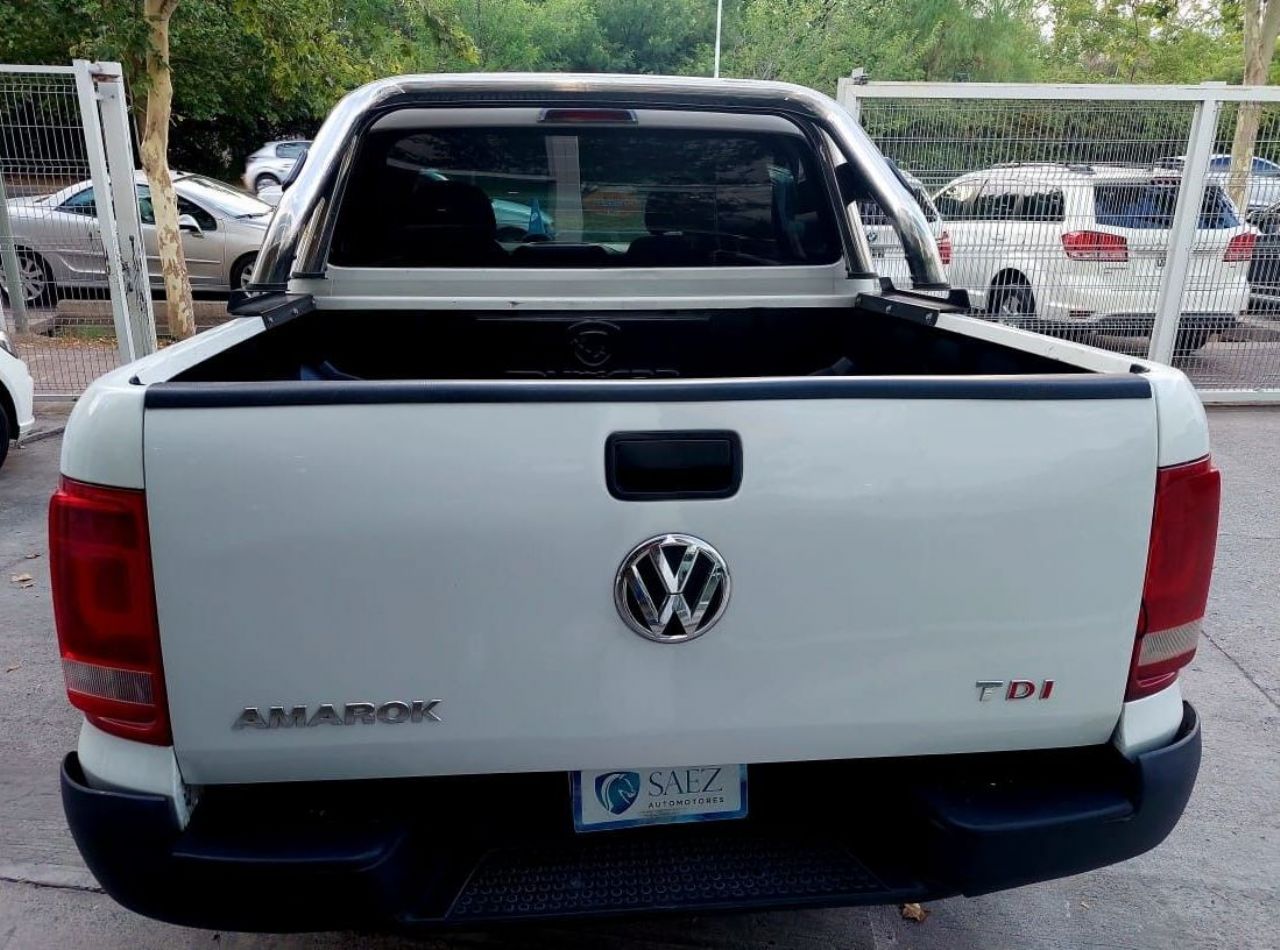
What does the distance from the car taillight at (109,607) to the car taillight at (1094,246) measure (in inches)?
296

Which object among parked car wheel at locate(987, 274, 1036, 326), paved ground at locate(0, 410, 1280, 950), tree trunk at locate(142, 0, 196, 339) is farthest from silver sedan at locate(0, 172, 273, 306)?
parked car wheel at locate(987, 274, 1036, 326)

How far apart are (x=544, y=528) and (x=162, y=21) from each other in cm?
903

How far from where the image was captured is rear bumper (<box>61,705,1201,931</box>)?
5.90 ft

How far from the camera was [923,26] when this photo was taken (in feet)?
106

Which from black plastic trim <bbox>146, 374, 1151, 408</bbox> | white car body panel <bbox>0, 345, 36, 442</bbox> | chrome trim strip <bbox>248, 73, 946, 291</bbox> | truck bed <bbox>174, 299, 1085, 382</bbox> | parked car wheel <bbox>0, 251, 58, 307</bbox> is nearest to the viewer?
black plastic trim <bbox>146, 374, 1151, 408</bbox>

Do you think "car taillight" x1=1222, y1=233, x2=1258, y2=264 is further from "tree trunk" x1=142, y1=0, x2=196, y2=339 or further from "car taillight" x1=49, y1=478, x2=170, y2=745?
"tree trunk" x1=142, y1=0, x2=196, y2=339

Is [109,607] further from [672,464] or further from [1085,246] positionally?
[1085,246]

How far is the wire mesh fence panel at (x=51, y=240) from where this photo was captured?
302 inches

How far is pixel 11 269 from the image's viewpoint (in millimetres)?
8641

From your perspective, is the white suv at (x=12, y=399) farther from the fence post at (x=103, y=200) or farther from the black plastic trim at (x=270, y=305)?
the black plastic trim at (x=270, y=305)

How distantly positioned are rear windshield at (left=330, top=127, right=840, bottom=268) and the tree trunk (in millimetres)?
6516

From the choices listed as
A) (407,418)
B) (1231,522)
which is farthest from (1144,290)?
(407,418)

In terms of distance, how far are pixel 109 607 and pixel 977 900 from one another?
94.2 inches

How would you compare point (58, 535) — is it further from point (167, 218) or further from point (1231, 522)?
point (167, 218)
